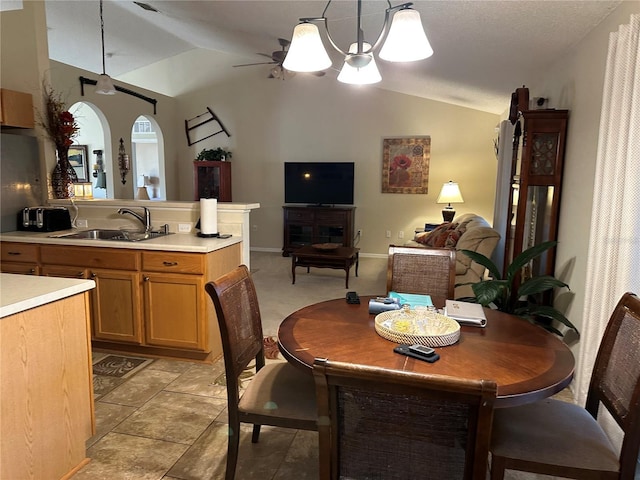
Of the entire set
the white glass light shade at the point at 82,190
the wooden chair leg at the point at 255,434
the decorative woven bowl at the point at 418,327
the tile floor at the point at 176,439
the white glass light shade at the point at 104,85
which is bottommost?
the tile floor at the point at 176,439

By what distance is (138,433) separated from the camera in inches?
84.7

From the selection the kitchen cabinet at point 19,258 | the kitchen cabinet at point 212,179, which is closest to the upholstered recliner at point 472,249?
the kitchen cabinet at point 19,258

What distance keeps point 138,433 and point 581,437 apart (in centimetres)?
198

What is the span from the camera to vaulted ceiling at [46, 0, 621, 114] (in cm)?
257

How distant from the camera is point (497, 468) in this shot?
1385 mm

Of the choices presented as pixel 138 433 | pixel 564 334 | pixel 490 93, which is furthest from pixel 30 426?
pixel 490 93

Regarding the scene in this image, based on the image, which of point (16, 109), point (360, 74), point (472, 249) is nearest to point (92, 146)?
point (16, 109)

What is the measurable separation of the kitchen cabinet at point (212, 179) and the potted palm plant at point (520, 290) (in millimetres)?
5181

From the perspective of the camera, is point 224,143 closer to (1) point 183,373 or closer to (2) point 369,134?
(2) point 369,134

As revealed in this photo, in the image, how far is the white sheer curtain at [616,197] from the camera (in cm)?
193

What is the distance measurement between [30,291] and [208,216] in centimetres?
146

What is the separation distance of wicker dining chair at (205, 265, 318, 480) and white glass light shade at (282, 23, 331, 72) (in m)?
0.92

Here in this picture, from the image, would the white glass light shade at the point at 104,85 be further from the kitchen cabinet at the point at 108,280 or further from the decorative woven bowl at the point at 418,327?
the decorative woven bowl at the point at 418,327

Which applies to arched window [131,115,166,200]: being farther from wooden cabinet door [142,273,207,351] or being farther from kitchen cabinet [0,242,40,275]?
wooden cabinet door [142,273,207,351]
